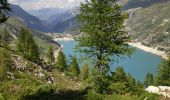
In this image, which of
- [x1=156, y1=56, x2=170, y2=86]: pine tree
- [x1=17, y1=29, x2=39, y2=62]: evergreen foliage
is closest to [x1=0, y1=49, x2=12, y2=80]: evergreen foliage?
[x1=156, y1=56, x2=170, y2=86]: pine tree

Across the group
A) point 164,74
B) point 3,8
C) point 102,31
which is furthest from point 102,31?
point 164,74

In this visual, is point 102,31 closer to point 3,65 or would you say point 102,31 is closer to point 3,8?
point 3,8

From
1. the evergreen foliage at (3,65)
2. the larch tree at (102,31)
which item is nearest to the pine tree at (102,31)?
the larch tree at (102,31)

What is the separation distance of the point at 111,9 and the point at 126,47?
411 centimetres

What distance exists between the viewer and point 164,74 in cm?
8731

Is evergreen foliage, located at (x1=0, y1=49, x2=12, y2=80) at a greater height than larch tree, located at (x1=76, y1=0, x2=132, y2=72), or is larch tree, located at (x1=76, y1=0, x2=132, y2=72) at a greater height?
larch tree, located at (x1=76, y1=0, x2=132, y2=72)

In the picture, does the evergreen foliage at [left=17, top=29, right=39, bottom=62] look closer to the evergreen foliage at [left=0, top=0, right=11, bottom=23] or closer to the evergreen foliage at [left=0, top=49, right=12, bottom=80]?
the evergreen foliage at [left=0, top=49, right=12, bottom=80]

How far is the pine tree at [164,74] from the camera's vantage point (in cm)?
8409

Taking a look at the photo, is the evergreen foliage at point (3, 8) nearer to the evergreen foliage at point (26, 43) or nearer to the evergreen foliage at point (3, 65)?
the evergreen foliage at point (3, 65)

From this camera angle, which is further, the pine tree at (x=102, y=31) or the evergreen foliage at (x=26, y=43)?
the evergreen foliage at (x=26, y=43)

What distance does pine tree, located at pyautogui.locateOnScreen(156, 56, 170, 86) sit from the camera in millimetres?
84088

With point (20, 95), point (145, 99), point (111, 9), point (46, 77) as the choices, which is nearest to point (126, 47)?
point (111, 9)

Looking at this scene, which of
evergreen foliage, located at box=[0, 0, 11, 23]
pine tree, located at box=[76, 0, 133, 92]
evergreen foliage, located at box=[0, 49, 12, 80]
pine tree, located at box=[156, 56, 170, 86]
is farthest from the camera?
pine tree, located at box=[156, 56, 170, 86]

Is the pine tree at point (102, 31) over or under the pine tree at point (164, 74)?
over
